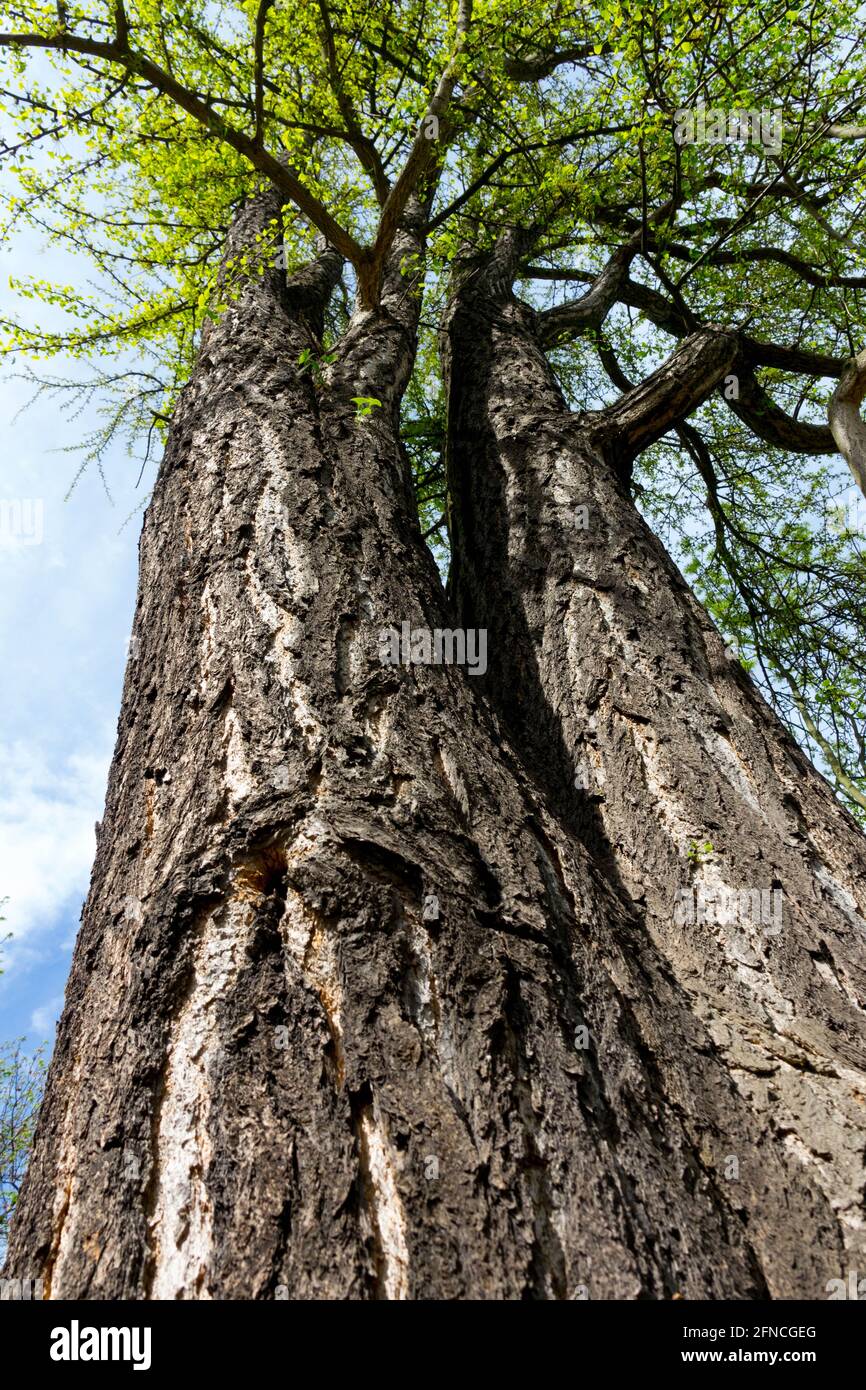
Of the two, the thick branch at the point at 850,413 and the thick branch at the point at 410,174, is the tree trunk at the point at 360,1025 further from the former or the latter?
the thick branch at the point at 850,413

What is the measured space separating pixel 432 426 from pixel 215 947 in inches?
214

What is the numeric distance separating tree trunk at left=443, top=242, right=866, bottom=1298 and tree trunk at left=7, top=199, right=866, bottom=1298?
3 centimetres

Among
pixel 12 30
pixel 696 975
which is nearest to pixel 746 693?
pixel 696 975

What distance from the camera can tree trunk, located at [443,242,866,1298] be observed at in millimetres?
1500

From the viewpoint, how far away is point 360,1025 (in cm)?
137

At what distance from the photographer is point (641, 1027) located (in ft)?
5.23

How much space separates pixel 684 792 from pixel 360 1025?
48.3 inches

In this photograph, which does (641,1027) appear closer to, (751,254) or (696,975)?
(696,975)

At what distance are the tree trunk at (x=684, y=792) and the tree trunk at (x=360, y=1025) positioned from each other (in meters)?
0.03

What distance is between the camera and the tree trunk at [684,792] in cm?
150

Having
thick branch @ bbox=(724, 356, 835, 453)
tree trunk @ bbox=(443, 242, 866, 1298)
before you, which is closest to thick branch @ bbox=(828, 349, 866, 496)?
thick branch @ bbox=(724, 356, 835, 453)

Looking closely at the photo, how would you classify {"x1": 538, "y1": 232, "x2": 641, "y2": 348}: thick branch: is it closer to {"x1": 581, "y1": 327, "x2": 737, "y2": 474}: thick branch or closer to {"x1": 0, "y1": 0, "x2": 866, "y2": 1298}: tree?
{"x1": 0, "y1": 0, "x2": 866, "y2": 1298}: tree

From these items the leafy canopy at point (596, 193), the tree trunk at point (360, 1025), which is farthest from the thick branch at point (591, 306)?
the tree trunk at point (360, 1025)

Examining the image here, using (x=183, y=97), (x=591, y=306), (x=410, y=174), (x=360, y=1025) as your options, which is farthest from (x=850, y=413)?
(x=360, y=1025)
